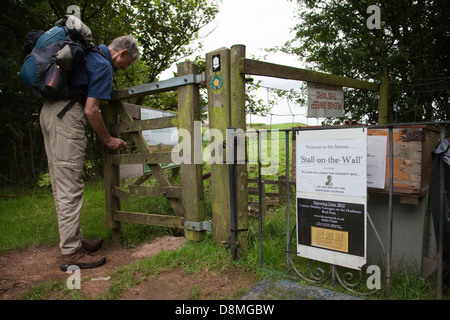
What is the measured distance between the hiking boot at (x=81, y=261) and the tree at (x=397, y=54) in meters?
6.82

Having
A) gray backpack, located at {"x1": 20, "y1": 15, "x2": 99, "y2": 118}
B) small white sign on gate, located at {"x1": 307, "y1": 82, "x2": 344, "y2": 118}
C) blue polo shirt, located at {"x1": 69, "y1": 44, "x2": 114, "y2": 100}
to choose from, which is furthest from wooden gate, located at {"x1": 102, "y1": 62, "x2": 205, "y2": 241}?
small white sign on gate, located at {"x1": 307, "y1": 82, "x2": 344, "y2": 118}

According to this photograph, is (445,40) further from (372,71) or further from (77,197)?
(77,197)

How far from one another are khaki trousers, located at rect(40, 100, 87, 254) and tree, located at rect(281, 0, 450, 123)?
21.7ft

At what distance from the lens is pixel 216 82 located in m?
2.94

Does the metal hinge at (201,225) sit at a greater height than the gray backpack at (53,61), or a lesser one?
lesser

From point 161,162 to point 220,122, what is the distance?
2.88 feet

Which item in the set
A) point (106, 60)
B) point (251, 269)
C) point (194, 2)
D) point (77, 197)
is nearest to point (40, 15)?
point (194, 2)

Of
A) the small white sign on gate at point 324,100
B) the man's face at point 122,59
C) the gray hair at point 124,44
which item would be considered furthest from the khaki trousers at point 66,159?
the small white sign on gate at point 324,100

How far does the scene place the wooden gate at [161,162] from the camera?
10.2ft

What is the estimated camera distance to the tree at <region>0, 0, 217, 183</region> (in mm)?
5980

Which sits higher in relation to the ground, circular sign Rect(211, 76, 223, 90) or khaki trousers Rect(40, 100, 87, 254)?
circular sign Rect(211, 76, 223, 90)

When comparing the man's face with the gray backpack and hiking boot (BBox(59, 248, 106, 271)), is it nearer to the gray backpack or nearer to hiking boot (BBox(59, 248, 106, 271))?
the gray backpack

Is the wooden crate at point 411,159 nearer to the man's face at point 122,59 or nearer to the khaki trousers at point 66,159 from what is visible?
the man's face at point 122,59

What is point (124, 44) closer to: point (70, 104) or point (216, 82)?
point (70, 104)
